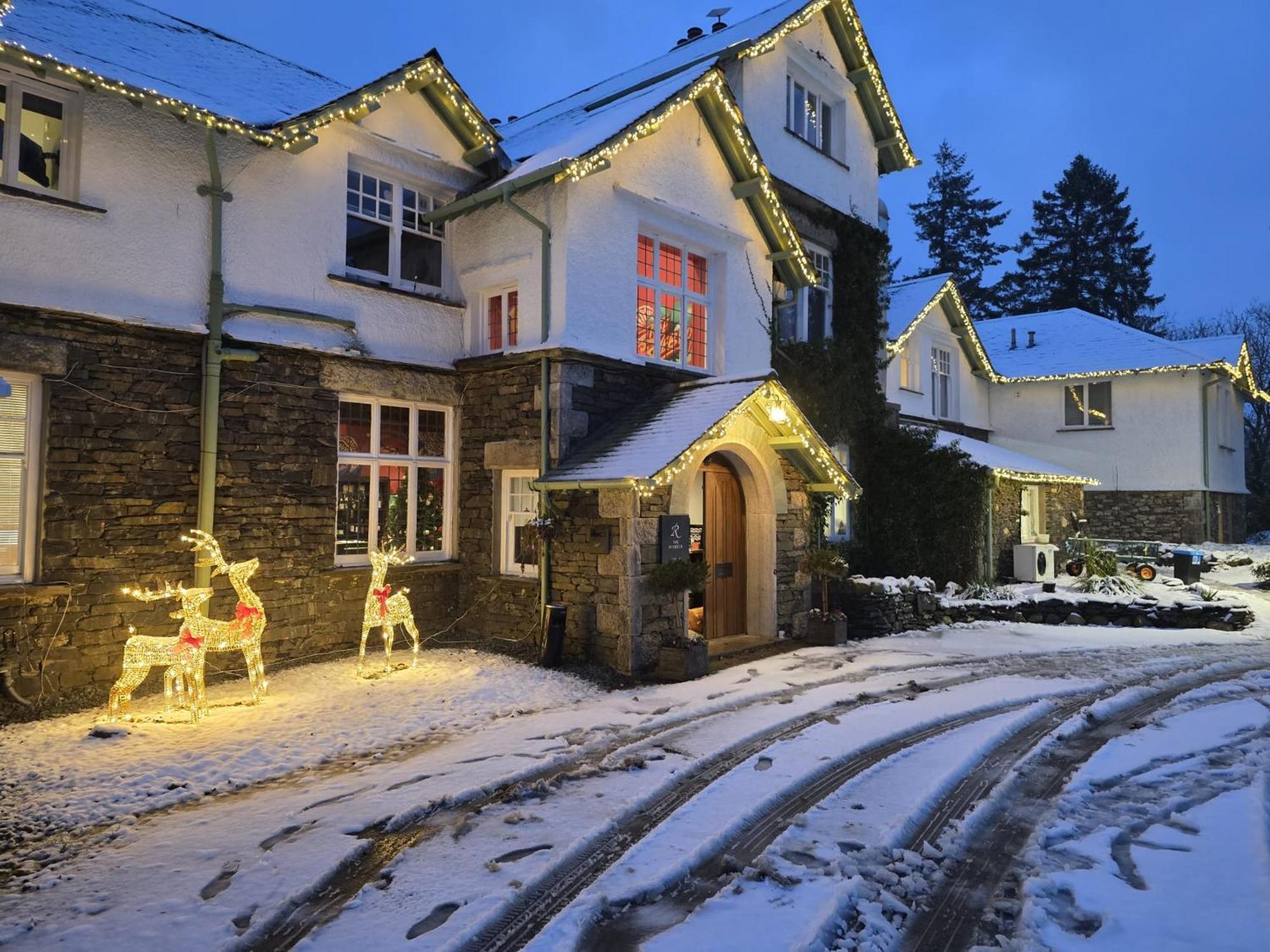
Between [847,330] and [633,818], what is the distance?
1318 centimetres

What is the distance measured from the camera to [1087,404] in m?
24.8

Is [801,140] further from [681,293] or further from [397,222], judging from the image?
[397,222]

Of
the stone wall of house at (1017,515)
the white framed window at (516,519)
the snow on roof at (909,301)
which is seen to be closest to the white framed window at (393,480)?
the white framed window at (516,519)

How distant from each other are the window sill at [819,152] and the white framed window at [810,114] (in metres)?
0.04

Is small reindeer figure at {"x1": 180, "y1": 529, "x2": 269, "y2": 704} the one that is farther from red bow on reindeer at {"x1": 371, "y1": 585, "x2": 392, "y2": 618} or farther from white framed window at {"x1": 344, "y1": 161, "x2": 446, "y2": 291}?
white framed window at {"x1": 344, "y1": 161, "x2": 446, "y2": 291}

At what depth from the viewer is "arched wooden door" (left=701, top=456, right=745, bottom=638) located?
1216 cm

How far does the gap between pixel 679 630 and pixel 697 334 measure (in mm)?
5138

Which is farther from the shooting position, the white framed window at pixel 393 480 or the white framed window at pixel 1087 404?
the white framed window at pixel 1087 404

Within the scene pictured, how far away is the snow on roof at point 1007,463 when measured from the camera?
749 inches

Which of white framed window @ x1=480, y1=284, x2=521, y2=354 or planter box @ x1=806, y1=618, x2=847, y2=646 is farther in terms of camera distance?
planter box @ x1=806, y1=618, x2=847, y2=646

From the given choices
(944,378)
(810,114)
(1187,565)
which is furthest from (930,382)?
(810,114)

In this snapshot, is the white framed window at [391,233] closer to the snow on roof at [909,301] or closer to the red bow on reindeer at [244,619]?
the red bow on reindeer at [244,619]

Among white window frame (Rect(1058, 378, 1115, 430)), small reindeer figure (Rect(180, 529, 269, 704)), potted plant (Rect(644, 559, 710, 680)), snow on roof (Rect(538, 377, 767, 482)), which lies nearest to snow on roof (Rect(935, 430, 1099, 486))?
white window frame (Rect(1058, 378, 1115, 430))

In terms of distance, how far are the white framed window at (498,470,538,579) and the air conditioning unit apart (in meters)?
13.0
